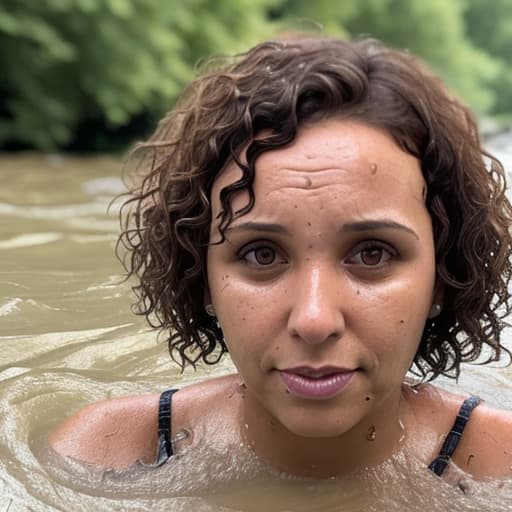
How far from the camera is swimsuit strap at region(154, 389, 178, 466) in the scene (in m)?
2.21

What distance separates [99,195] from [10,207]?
36.0 inches

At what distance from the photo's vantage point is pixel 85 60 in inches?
422

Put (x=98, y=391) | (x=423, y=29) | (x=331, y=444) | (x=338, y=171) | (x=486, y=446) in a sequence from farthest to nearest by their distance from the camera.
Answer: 1. (x=423, y=29)
2. (x=98, y=391)
3. (x=486, y=446)
4. (x=331, y=444)
5. (x=338, y=171)

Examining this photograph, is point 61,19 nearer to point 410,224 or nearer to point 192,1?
point 192,1

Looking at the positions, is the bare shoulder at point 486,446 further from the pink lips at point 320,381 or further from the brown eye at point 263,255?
the brown eye at point 263,255

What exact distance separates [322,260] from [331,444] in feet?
1.72

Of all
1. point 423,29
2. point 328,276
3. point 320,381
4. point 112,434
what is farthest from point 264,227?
point 423,29

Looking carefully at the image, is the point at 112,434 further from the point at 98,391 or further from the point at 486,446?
the point at 486,446

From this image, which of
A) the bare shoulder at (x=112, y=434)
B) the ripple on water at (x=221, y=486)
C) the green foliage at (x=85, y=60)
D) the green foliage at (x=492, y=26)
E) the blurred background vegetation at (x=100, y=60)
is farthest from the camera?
the green foliage at (x=492, y=26)

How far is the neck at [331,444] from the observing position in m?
2.01

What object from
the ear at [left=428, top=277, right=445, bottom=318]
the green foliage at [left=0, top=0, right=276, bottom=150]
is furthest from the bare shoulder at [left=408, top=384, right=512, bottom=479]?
the green foliage at [left=0, top=0, right=276, bottom=150]

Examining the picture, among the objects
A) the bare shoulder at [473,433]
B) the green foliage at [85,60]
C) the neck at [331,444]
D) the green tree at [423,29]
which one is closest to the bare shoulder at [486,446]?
the bare shoulder at [473,433]

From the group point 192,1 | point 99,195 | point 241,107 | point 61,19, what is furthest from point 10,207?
point 192,1

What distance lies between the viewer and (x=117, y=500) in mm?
2008
